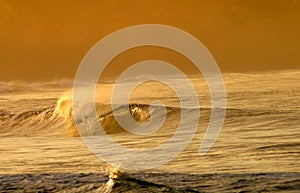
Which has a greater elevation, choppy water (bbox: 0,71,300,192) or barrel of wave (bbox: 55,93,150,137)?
barrel of wave (bbox: 55,93,150,137)

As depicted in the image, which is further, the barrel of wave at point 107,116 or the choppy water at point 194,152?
the barrel of wave at point 107,116

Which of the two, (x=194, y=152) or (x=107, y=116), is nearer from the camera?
(x=194, y=152)

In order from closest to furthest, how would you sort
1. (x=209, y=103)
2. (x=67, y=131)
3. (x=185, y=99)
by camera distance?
(x=67, y=131), (x=209, y=103), (x=185, y=99)

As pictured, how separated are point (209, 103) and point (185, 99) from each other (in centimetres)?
577

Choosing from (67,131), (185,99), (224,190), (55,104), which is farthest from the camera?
(55,104)

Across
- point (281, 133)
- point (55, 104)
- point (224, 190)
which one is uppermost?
point (55, 104)

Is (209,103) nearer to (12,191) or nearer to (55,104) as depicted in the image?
(55,104)

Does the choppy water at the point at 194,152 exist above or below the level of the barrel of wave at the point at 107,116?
below

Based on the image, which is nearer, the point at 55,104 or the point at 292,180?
the point at 292,180

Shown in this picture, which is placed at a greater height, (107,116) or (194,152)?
(107,116)

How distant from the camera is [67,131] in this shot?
5331 cm

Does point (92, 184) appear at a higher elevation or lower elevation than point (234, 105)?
lower

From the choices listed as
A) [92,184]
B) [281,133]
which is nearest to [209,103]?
[281,133]

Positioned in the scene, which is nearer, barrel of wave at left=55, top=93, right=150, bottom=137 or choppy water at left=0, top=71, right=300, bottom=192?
choppy water at left=0, top=71, right=300, bottom=192
